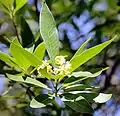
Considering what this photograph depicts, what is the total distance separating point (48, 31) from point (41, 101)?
0.16 metres

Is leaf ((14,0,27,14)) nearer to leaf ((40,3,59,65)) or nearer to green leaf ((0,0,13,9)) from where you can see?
green leaf ((0,0,13,9))

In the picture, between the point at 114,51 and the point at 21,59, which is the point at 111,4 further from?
the point at 21,59

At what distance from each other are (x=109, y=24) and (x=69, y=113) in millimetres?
411

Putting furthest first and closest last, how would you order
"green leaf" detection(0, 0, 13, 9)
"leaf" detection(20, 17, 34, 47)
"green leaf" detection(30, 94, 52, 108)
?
"leaf" detection(20, 17, 34, 47)
"green leaf" detection(0, 0, 13, 9)
"green leaf" detection(30, 94, 52, 108)

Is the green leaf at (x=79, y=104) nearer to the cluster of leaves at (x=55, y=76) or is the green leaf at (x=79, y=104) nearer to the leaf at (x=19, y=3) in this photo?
the cluster of leaves at (x=55, y=76)

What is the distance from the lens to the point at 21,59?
78 centimetres

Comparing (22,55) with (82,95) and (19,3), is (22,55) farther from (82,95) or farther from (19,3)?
(19,3)

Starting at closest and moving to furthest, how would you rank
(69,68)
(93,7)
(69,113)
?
(69,68), (69,113), (93,7)

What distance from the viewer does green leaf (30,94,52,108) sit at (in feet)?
2.39

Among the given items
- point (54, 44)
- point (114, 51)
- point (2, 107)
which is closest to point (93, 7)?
point (114, 51)

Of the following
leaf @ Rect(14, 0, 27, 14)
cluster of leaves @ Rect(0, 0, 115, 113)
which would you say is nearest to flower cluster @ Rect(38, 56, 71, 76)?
cluster of leaves @ Rect(0, 0, 115, 113)

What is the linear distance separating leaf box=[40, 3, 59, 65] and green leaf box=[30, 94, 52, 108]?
0.09 meters

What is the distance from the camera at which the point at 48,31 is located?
0.81m

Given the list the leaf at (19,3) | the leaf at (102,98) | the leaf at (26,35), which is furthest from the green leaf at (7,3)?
the leaf at (102,98)
